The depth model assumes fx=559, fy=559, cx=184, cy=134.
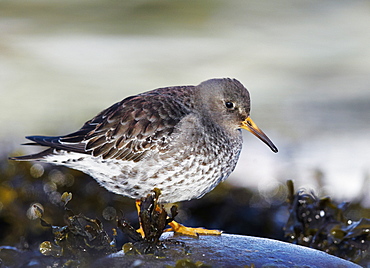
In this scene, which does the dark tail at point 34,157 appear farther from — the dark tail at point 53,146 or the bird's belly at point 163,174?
the bird's belly at point 163,174

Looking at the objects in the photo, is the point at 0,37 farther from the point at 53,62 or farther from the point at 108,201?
the point at 108,201

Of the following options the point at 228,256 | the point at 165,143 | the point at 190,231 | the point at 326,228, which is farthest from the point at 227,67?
the point at 228,256

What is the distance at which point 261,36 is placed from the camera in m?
11.3

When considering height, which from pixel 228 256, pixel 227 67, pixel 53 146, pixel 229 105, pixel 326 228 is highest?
pixel 227 67

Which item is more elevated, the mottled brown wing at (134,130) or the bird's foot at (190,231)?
the mottled brown wing at (134,130)

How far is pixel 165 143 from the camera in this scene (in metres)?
4.09

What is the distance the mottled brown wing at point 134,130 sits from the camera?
13.6 ft

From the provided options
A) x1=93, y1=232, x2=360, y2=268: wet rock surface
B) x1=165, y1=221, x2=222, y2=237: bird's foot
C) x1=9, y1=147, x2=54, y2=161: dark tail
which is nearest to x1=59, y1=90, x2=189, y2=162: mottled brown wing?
x1=9, y1=147, x2=54, y2=161: dark tail

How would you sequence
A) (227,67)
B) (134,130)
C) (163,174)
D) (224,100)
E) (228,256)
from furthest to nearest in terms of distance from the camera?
(227,67) < (224,100) < (134,130) < (163,174) < (228,256)

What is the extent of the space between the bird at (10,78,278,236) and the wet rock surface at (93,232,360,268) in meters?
0.49

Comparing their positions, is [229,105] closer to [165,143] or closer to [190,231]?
[165,143]

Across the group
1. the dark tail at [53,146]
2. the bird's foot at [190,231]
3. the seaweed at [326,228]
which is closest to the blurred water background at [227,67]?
the seaweed at [326,228]

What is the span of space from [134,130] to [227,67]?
5.95 meters

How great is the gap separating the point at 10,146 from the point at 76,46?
4782 mm
